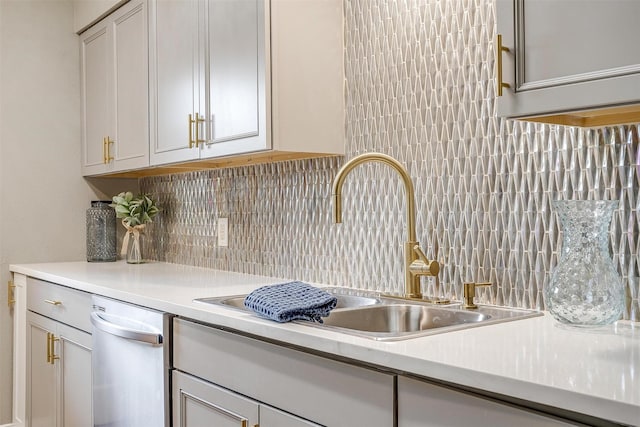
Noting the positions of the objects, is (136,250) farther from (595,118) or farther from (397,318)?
(595,118)

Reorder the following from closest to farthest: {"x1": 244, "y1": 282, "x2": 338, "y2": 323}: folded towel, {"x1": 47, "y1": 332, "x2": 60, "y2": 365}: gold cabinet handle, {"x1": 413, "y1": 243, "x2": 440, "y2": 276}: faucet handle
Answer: {"x1": 244, "y1": 282, "x2": 338, "y2": 323}: folded towel, {"x1": 413, "y1": 243, "x2": 440, "y2": 276}: faucet handle, {"x1": 47, "y1": 332, "x2": 60, "y2": 365}: gold cabinet handle

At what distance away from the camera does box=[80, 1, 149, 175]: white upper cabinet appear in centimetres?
280

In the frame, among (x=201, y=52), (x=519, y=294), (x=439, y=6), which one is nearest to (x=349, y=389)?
(x=519, y=294)

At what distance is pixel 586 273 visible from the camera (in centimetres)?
129

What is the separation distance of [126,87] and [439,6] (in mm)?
1642

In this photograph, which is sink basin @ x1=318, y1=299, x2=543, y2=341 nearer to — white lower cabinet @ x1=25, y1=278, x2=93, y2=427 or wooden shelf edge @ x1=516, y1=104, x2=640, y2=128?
wooden shelf edge @ x1=516, y1=104, x2=640, y2=128

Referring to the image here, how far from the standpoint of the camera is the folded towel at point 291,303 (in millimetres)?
1478

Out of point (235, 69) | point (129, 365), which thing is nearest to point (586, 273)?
point (235, 69)

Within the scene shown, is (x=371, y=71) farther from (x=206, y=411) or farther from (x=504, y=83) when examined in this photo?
(x=206, y=411)

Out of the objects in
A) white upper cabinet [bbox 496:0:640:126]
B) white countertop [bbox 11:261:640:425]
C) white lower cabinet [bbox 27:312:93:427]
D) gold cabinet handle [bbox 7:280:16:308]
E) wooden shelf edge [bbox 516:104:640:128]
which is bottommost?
white lower cabinet [bbox 27:312:93:427]

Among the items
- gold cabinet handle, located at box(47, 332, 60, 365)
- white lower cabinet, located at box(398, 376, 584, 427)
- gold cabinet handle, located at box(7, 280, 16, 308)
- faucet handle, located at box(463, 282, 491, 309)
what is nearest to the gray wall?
gold cabinet handle, located at box(7, 280, 16, 308)

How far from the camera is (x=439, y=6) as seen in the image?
1.85 metres

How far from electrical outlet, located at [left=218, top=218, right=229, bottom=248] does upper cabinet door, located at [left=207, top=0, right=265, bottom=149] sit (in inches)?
22.8

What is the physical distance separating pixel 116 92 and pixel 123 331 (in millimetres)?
1410
